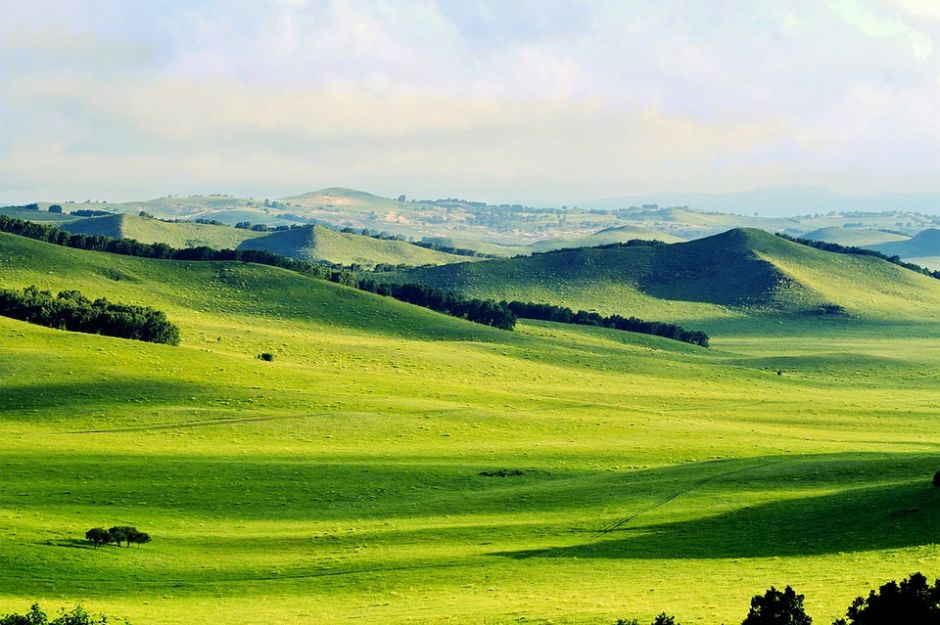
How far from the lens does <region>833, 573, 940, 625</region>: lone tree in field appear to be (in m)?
33.7

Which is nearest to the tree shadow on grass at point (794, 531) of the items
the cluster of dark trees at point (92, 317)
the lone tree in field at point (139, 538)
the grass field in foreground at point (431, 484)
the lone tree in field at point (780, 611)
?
the grass field in foreground at point (431, 484)

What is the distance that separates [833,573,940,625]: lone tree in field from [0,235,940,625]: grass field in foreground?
17.4ft

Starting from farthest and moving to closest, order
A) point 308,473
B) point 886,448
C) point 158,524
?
point 886,448, point 308,473, point 158,524

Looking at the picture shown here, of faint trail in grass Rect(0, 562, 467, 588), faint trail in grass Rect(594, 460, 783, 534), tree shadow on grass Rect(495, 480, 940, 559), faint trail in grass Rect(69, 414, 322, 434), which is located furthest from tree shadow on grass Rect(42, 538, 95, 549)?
faint trail in grass Rect(69, 414, 322, 434)

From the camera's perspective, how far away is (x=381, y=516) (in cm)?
6331

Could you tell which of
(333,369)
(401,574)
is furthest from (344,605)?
(333,369)

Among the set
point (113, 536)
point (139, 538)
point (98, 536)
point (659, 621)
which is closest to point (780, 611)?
point (659, 621)

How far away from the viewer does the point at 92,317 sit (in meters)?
127

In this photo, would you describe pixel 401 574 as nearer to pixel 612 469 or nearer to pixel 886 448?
pixel 612 469

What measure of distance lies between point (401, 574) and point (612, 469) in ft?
101

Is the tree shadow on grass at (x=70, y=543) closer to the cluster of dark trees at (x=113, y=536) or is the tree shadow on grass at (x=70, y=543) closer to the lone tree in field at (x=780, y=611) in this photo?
the cluster of dark trees at (x=113, y=536)

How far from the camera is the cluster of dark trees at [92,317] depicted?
12606 centimetres

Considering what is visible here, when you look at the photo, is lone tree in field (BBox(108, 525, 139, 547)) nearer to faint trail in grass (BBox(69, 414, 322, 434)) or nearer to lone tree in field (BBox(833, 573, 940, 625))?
faint trail in grass (BBox(69, 414, 322, 434))

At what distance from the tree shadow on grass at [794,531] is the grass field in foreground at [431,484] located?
19 cm
